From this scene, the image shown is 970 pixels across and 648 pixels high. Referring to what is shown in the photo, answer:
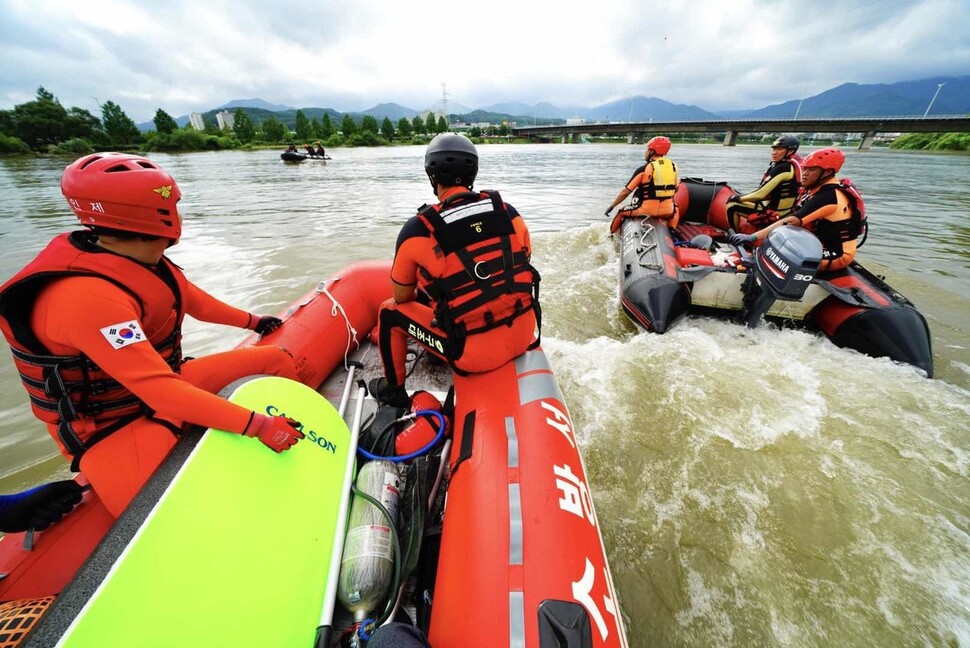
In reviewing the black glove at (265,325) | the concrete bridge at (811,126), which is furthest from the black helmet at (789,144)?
the concrete bridge at (811,126)

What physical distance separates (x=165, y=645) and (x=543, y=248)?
22.5 ft

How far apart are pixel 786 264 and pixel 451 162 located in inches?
118

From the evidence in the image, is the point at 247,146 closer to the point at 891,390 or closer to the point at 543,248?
the point at 543,248

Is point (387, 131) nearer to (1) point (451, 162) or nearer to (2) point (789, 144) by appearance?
(2) point (789, 144)

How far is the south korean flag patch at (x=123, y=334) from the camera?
1332 mm

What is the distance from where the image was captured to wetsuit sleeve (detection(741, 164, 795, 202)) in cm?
511

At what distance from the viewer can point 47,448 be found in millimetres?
2787

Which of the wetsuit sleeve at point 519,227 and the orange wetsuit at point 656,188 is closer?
the wetsuit sleeve at point 519,227

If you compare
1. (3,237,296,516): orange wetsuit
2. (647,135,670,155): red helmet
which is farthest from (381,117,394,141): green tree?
(3,237,296,516): orange wetsuit

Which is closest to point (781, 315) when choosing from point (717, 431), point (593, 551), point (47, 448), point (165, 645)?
point (717, 431)

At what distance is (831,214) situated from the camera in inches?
147

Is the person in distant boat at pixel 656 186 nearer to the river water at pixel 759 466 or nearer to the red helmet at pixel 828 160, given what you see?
the river water at pixel 759 466

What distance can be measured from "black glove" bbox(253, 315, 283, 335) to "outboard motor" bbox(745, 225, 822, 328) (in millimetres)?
4198

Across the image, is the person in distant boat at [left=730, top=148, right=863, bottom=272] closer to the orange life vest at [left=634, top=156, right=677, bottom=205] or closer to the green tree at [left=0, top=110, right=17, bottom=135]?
the orange life vest at [left=634, top=156, right=677, bottom=205]
